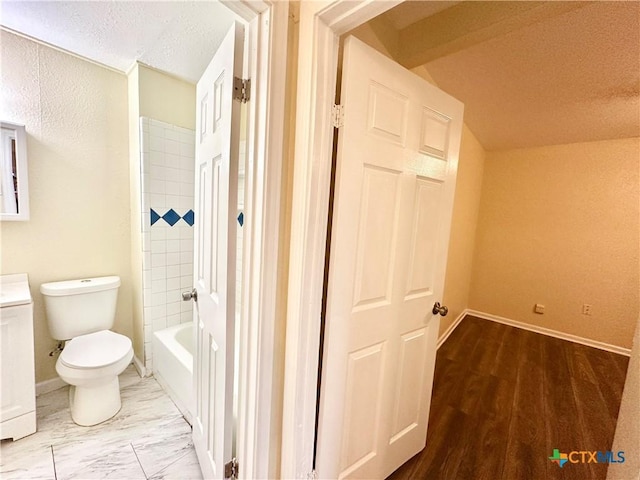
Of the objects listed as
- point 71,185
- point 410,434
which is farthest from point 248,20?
point 410,434

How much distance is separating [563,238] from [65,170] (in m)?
5.02

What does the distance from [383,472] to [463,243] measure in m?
2.63

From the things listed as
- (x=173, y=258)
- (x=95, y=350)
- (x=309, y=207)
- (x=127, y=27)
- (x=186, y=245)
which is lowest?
(x=95, y=350)

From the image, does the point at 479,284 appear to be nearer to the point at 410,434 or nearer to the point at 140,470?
the point at 410,434

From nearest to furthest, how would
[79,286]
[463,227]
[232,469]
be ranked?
[232,469]
[79,286]
[463,227]

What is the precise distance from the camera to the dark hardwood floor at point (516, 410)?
1.46 m

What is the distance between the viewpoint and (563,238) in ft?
10.7

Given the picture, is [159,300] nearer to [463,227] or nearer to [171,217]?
[171,217]

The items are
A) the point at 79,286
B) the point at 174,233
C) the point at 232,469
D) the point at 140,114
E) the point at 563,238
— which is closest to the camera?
the point at 232,469

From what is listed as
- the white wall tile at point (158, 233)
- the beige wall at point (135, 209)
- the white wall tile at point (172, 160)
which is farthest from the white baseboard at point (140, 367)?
the white wall tile at point (172, 160)

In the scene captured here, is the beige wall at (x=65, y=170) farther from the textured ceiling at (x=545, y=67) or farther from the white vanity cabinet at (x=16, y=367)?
the textured ceiling at (x=545, y=67)

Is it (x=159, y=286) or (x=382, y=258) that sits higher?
(x=382, y=258)

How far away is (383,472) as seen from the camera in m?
1.31

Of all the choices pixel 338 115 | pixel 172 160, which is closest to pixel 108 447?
pixel 172 160
